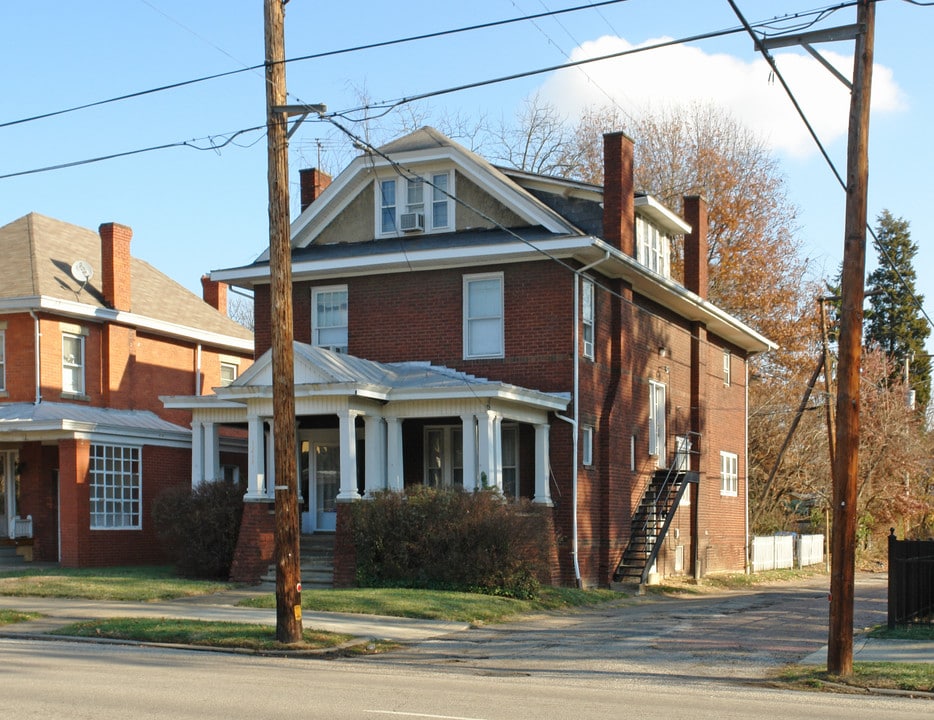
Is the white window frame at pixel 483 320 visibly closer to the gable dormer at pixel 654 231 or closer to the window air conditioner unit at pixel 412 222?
the window air conditioner unit at pixel 412 222

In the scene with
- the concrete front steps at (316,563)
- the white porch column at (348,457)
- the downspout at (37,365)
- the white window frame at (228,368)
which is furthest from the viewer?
the white window frame at (228,368)

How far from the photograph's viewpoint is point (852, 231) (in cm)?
1399

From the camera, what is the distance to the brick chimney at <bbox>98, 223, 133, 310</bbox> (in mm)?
31078

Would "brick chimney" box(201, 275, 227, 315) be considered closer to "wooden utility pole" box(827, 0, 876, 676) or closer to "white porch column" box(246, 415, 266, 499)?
"white porch column" box(246, 415, 266, 499)

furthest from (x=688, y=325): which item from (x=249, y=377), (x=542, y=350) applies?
(x=249, y=377)

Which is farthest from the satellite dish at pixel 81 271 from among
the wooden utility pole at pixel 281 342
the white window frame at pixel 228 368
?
the wooden utility pole at pixel 281 342

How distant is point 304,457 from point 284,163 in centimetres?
1266

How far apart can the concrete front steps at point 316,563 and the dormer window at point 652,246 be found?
10.4 metres

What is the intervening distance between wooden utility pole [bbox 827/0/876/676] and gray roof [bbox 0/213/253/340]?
68.4 feet

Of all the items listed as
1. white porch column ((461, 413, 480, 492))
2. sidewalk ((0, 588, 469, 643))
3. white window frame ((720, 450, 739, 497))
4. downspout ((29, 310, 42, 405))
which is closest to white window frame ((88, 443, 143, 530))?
downspout ((29, 310, 42, 405))

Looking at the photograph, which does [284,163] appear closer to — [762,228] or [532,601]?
[532,601]

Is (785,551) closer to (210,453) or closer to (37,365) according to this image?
(210,453)

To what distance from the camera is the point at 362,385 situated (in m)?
22.6

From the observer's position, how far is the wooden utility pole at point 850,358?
13.7 meters
